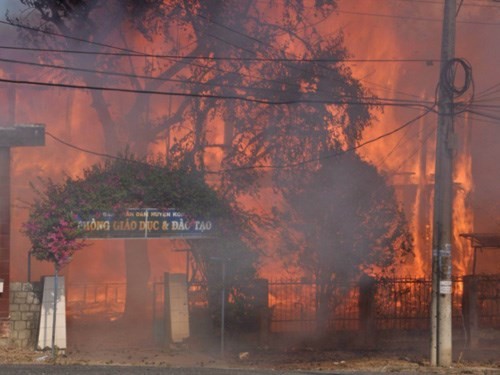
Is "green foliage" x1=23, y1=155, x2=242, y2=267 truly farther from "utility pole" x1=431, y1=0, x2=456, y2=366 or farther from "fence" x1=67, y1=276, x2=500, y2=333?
"utility pole" x1=431, y1=0, x2=456, y2=366

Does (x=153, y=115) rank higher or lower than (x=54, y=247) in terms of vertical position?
higher

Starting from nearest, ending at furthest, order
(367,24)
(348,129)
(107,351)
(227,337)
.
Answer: (107,351) → (227,337) → (348,129) → (367,24)

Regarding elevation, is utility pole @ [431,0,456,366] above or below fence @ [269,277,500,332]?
above

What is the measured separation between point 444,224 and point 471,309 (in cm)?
418

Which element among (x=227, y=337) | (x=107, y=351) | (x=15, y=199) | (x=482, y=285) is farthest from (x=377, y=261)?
(x=15, y=199)

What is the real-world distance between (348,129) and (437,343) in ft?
23.2

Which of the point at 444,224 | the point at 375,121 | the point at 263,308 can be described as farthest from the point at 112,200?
the point at 375,121

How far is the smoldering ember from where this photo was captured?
1486cm

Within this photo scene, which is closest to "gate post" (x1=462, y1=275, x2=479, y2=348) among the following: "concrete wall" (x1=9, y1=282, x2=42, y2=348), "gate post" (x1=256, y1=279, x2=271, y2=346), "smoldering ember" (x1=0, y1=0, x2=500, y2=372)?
"smoldering ember" (x1=0, y1=0, x2=500, y2=372)

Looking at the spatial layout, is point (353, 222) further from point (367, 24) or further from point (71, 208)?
point (367, 24)

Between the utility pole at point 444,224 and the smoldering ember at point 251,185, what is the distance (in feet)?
0.11

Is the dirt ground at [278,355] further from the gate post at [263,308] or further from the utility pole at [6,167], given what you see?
the utility pole at [6,167]

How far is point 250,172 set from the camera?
2066 cm

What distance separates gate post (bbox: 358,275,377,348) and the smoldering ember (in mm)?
47
